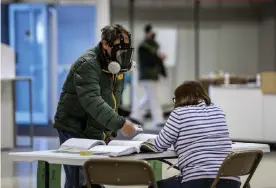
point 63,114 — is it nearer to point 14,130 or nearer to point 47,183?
point 47,183

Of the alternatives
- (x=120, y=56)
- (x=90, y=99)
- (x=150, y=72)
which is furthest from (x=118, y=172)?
(x=150, y=72)

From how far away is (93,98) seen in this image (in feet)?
13.1

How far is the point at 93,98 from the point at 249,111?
195 inches

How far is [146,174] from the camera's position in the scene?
11.5 feet

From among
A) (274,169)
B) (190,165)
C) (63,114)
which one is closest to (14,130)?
(274,169)

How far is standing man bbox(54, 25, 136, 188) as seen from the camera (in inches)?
158

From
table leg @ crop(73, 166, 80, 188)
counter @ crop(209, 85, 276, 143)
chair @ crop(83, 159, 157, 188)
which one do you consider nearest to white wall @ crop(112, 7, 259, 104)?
counter @ crop(209, 85, 276, 143)

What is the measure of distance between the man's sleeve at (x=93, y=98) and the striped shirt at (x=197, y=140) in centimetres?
36

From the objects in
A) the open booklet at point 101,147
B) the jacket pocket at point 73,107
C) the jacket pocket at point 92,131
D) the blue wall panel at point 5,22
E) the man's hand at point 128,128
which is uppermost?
the blue wall panel at point 5,22

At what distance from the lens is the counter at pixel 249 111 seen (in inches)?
332

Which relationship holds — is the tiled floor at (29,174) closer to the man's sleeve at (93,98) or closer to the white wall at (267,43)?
the man's sleeve at (93,98)

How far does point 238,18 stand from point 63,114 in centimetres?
967

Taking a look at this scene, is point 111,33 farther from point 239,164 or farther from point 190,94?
point 239,164

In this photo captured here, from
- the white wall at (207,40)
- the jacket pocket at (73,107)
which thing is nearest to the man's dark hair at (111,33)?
the jacket pocket at (73,107)
